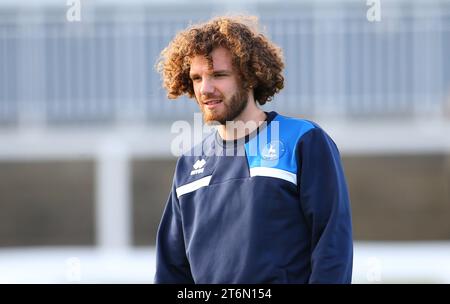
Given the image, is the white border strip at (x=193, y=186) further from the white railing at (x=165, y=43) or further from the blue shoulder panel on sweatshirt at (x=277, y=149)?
the white railing at (x=165, y=43)

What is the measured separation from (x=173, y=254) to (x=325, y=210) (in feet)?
2.50

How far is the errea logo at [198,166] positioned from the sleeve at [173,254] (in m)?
0.14

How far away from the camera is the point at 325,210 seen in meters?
3.37

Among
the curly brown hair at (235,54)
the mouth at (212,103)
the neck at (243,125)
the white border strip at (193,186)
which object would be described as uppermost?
the curly brown hair at (235,54)

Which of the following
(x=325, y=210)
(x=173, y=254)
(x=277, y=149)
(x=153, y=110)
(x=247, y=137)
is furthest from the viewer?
(x=153, y=110)

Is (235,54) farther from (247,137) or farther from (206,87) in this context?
(247,137)

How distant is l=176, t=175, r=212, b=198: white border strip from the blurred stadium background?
7211 mm

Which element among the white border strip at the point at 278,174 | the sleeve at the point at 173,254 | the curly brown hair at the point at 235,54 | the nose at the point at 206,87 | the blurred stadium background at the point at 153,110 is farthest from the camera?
the blurred stadium background at the point at 153,110

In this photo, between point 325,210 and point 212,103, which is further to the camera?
point 212,103

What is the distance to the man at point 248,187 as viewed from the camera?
3.39 m

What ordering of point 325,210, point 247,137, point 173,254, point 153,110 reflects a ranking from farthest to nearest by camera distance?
point 153,110, point 173,254, point 247,137, point 325,210

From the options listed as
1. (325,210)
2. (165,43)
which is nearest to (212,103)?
(325,210)

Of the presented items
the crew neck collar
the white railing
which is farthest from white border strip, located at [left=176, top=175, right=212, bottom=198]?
the white railing

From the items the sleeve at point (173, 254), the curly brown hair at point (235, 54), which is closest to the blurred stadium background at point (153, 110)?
the curly brown hair at point (235, 54)
